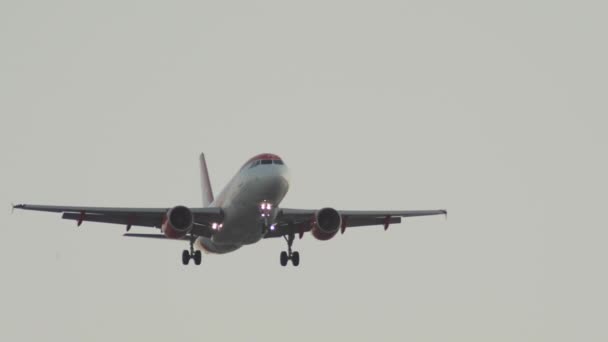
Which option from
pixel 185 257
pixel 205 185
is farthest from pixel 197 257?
pixel 205 185

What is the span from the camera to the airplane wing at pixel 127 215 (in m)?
59.8

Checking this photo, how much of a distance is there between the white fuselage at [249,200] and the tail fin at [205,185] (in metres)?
19.4

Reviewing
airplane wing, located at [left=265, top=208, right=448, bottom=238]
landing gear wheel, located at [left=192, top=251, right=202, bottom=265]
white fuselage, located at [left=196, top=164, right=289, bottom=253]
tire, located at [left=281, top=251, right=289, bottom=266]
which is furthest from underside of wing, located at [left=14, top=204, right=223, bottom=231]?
tire, located at [left=281, top=251, right=289, bottom=266]

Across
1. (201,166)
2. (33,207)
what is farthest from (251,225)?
(201,166)

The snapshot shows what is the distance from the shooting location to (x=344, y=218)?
6469cm

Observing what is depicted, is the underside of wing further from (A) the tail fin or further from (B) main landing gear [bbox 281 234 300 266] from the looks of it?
(A) the tail fin

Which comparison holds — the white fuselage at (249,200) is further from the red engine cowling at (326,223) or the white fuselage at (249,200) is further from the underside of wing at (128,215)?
the red engine cowling at (326,223)

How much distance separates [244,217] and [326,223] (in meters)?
5.09

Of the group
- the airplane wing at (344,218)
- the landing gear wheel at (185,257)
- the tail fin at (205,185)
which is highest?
the tail fin at (205,185)

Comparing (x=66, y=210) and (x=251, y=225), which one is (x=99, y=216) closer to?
(x=66, y=210)

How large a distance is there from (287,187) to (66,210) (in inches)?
443

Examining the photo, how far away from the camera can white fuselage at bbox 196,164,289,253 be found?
56.9m

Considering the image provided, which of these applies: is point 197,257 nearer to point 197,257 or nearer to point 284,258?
point 197,257

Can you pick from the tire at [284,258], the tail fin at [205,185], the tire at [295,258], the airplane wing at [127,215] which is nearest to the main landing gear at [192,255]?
the airplane wing at [127,215]
